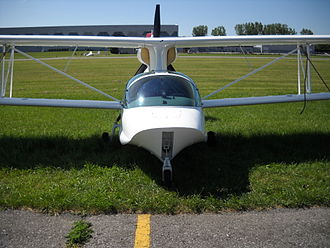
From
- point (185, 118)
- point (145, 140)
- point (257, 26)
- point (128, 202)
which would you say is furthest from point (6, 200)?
point (257, 26)

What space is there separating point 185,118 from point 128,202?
52.8 inches

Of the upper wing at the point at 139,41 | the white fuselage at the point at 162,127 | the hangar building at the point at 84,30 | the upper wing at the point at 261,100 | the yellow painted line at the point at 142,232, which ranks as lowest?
the yellow painted line at the point at 142,232

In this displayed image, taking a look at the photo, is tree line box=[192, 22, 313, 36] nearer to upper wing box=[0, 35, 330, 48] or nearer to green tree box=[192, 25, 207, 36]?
green tree box=[192, 25, 207, 36]

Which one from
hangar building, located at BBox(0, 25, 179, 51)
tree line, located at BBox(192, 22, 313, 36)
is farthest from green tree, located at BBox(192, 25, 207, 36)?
hangar building, located at BBox(0, 25, 179, 51)

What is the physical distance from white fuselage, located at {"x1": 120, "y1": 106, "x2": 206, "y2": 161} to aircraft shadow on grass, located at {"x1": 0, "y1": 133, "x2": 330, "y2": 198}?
67 centimetres

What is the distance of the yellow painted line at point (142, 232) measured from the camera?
10.4ft

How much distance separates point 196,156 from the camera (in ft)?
19.3

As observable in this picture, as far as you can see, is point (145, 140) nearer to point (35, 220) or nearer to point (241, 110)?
point (35, 220)

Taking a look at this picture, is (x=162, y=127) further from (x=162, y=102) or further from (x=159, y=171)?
(x=159, y=171)

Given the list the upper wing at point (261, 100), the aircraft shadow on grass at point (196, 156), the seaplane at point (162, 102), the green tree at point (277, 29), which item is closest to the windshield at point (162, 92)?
Answer: the seaplane at point (162, 102)

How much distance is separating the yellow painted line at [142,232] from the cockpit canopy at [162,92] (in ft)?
5.54

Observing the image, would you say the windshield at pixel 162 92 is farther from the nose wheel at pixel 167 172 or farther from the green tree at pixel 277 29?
the green tree at pixel 277 29

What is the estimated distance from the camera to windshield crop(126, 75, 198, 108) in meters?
4.78

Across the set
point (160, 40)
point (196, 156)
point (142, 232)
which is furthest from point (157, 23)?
point (142, 232)
